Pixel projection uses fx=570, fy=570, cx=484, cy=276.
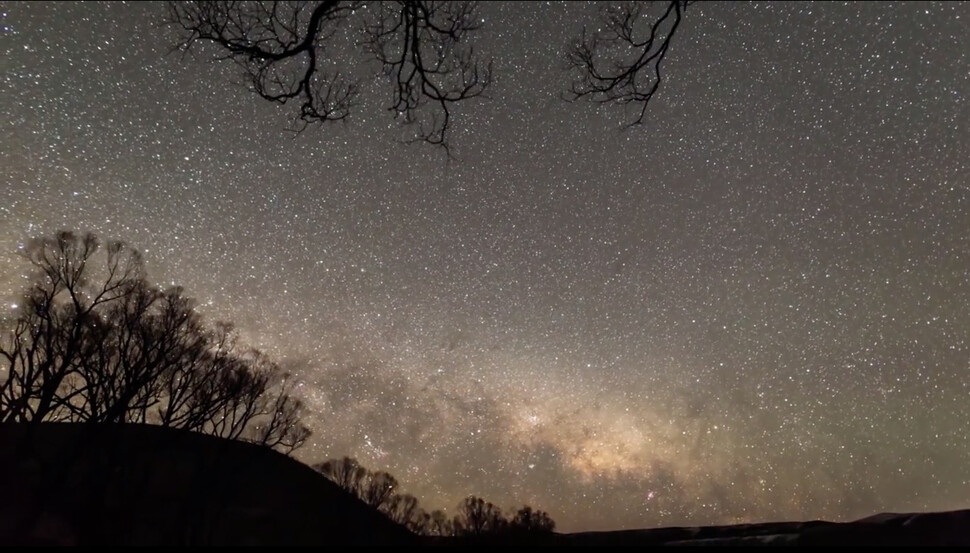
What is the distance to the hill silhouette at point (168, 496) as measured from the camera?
22448 mm

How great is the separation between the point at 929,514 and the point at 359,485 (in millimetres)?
52902

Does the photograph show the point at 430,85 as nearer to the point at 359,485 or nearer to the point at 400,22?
the point at 400,22

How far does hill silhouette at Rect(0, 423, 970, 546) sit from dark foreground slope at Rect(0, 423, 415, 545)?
0.20 ft

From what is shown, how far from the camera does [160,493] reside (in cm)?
3341

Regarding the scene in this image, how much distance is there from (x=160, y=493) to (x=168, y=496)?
51 cm

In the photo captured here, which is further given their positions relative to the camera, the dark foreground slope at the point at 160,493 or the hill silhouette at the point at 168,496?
the dark foreground slope at the point at 160,493

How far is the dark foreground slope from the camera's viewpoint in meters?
23.2

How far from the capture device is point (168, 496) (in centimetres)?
3338

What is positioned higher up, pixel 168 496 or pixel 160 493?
pixel 160 493

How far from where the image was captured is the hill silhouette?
2245 cm

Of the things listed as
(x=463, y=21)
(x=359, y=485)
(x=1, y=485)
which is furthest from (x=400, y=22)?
(x=359, y=485)

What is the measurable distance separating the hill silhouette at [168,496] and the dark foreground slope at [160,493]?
0.06 meters

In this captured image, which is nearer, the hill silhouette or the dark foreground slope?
the hill silhouette

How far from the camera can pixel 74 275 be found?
73.6 feet
